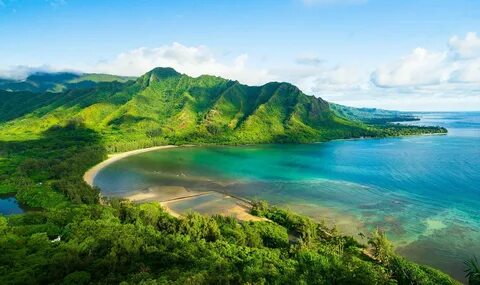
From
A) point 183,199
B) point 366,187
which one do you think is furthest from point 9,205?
point 366,187

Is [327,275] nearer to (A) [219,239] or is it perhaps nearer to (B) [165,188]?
(A) [219,239]

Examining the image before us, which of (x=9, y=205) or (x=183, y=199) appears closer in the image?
(x=9, y=205)

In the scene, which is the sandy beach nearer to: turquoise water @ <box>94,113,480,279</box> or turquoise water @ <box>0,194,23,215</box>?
turquoise water @ <box>94,113,480,279</box>

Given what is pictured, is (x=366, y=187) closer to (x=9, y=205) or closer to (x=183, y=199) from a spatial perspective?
(x=183, y=199)

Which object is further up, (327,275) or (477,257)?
(327,275)

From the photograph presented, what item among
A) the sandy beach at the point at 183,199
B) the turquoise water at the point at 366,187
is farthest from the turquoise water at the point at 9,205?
the sandy beach at the point at 183,199

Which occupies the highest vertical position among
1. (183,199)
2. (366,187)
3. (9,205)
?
(366,187)

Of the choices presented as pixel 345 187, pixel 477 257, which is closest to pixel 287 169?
pixel 345 187

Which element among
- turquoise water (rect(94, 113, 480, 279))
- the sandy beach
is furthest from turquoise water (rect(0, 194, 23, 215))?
the sandy beach
